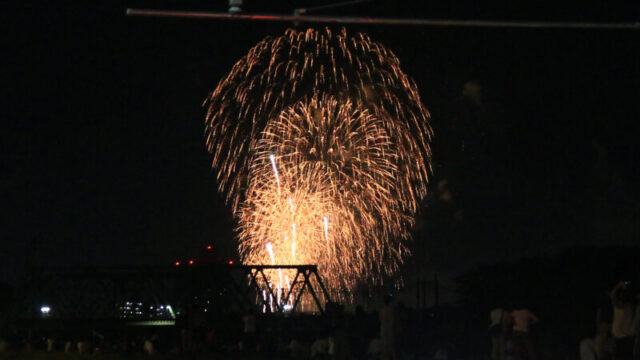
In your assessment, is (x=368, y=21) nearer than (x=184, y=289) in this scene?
Yes

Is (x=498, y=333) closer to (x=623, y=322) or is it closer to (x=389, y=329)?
(x=389, y=329)

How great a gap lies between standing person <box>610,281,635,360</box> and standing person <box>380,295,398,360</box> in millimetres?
5030

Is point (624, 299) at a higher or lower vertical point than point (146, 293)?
lower

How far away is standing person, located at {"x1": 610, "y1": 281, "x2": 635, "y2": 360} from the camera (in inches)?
765

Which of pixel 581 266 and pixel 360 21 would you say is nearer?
pixel 360 21

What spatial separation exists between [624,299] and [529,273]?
25.9m

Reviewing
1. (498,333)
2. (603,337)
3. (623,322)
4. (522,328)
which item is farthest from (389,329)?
(623,322)

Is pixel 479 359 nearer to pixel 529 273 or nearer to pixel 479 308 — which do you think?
pixel 479 308

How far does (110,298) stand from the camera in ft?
156

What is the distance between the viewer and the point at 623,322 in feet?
63.9

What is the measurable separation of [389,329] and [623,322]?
17.9ft

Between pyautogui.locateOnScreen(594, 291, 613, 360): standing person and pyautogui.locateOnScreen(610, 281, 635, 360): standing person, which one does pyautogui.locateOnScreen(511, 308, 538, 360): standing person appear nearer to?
pyautogui.locateOnScreen(594, 291, 613, 360): standing person

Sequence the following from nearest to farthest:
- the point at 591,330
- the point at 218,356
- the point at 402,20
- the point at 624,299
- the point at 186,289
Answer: the point at 402,20
the point at 624,299
the point at 218,356
the point at 591,330
the point at 186,289

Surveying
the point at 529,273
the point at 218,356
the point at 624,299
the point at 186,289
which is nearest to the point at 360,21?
the point at 624,299
